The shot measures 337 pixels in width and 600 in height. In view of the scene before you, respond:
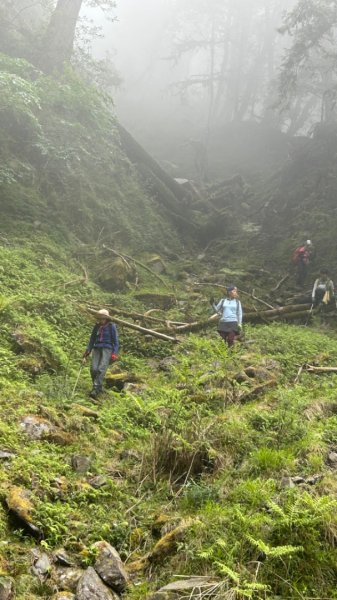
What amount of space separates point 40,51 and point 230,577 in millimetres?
19398

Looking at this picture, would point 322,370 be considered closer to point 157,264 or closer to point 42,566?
point 42,566

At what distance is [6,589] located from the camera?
122 inches

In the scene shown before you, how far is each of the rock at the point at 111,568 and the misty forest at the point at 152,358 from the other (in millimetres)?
12

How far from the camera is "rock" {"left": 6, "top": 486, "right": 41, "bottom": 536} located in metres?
3.80

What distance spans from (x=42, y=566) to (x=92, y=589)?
0.44 meters

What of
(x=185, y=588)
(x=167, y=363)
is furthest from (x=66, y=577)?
(x=167, y=363)

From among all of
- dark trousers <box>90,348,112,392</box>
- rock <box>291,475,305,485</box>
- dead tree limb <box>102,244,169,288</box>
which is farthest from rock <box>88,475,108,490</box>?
dead tree limb <box>102,244,169,288</box>

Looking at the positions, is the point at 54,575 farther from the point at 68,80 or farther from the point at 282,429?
the point at 68,80

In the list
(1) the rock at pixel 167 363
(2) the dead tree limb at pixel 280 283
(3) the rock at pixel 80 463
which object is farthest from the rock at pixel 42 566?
(2) the dead tree limb at pixel 280 283

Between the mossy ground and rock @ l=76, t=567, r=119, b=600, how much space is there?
189mm

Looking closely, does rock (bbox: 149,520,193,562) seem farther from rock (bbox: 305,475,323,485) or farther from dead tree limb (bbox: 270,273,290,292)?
dead tree limb (bbox: 270,273,290,292)

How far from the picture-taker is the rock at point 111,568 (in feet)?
11.6

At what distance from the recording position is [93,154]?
17.0 meters

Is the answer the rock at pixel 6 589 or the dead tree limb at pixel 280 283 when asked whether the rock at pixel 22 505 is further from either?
the dead tree limb at pixel 280 283
